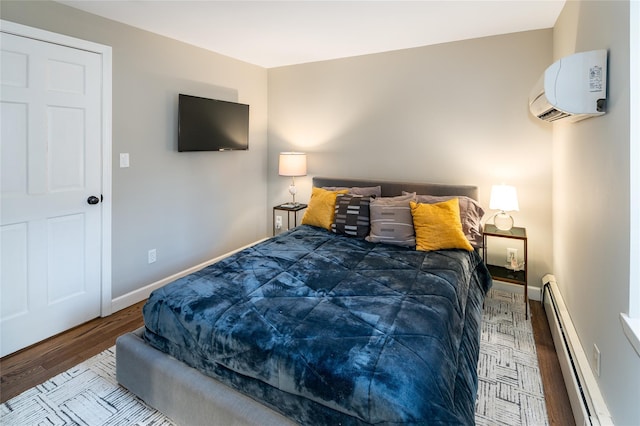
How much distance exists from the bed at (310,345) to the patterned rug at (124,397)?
112 millimetres

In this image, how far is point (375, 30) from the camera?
306 centimetres

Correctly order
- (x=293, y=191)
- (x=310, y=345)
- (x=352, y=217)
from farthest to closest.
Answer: (x=293, y=191)
(x=352, y=217)
(x=310, y=345)

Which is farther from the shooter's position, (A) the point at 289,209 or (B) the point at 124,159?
(A) the point at 289,209

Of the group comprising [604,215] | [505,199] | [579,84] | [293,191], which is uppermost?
[579,84]

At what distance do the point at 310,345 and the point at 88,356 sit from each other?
6.05 feet

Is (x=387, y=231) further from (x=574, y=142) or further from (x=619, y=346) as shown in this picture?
(x=619, y=346)

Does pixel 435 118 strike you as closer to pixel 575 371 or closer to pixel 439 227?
pixel 439 227

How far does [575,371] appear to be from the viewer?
1867 millimetres

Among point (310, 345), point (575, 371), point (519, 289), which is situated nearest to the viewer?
point (310, 345)

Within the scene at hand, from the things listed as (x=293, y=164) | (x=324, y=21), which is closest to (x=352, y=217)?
(x=293, y=164)

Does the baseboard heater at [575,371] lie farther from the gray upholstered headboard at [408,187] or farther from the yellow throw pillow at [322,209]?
the yellow throw pillow at [322,209]

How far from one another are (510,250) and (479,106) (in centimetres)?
142

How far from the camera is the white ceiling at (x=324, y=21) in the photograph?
8.34 feet

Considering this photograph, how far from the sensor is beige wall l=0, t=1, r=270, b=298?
9.24 feet
